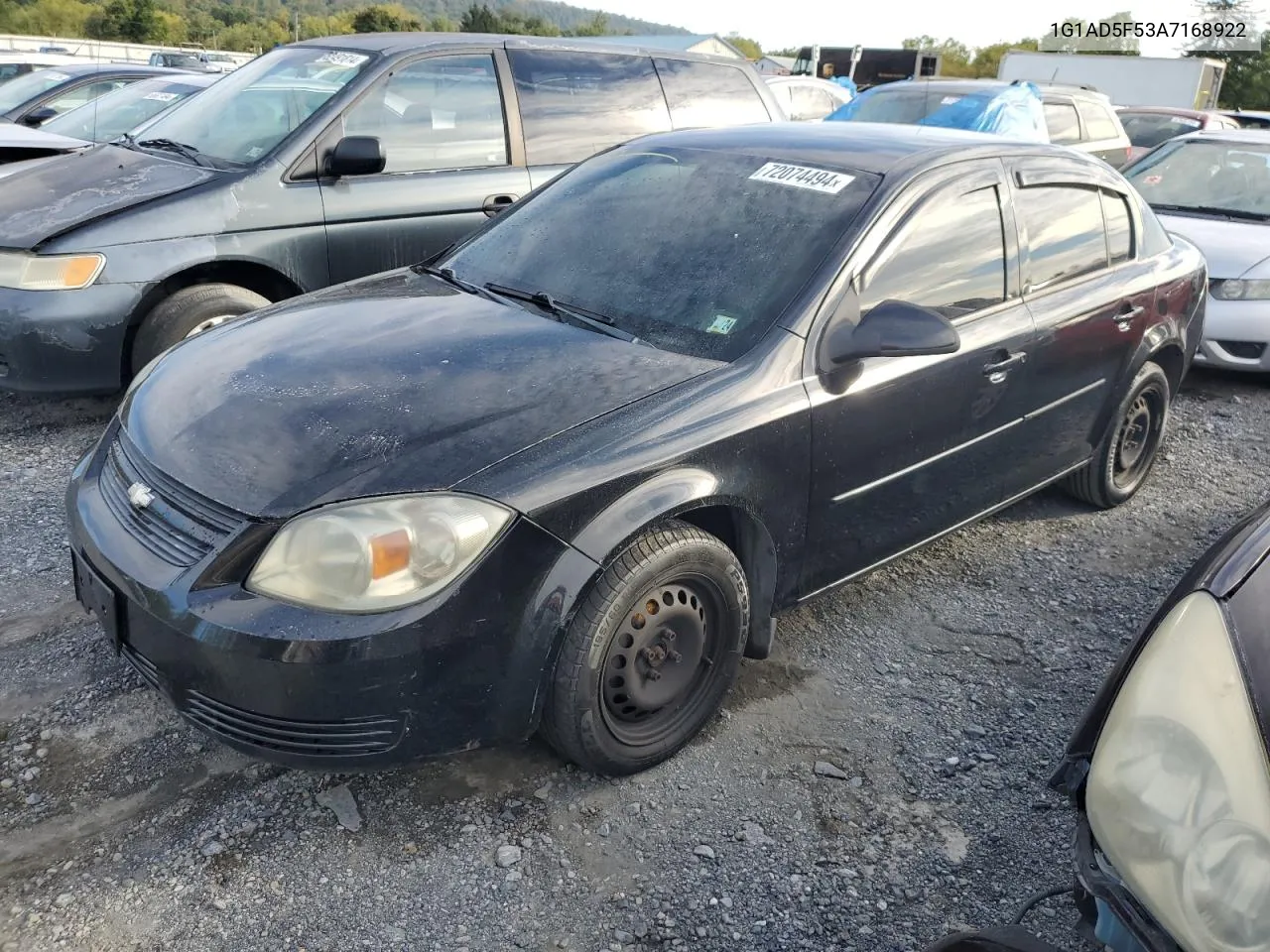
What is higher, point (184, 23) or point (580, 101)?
point (184, 23)

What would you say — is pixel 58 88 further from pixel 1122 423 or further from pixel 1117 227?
pixel 1122 423

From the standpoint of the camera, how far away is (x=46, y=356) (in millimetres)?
4227

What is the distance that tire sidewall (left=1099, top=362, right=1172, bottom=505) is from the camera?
425 cm

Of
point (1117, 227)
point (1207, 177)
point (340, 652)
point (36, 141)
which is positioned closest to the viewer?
point (340, 652)

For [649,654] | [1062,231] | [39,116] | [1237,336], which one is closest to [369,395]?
[649,654]

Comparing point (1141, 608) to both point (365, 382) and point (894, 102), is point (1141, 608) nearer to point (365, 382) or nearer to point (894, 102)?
point (365, 382)

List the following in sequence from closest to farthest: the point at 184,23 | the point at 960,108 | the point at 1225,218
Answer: the point at 1225,218
the point at 960,108
the point at 184,23

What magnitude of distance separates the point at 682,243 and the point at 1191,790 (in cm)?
220

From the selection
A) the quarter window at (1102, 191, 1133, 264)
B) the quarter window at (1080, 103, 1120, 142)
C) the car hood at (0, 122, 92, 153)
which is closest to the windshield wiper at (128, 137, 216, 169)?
the car hood at (0, 122, 92, 153)

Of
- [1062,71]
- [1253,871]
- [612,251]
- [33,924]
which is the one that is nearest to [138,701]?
[33,924]

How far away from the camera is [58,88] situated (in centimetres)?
876

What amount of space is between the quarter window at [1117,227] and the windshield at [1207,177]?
3.74 m

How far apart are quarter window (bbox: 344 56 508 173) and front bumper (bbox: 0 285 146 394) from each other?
1.38m

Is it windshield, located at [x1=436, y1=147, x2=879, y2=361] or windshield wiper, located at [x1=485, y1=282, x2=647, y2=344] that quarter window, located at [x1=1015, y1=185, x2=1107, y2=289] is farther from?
windshield wiper, located at [x1=485, y1=282, x2=647, y2=344]
